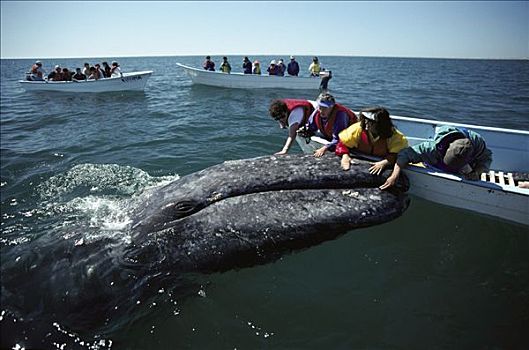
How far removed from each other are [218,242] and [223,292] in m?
0.87

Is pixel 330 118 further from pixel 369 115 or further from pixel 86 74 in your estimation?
pixel 86 74

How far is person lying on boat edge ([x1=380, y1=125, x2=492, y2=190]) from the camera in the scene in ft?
16.2

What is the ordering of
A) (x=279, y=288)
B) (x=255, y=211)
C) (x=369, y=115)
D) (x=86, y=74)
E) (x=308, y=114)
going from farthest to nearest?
1. (x=86, y=74)
2. (x=308, y=114)
3. (x=369, y=115)
4. (x=279, y=288)
5. (x=255, y=211)

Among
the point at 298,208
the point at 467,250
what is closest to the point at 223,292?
the point at 298,208

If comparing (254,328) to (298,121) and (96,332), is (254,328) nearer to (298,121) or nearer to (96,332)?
(96,332)

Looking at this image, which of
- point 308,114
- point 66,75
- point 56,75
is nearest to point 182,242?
point 308,114

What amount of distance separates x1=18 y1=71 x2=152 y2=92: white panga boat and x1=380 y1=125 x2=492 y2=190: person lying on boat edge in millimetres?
22005

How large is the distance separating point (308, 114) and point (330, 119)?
1.93ft

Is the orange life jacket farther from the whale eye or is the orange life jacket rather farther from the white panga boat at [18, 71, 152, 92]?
the white panga boat at [18, 71, 152, 92]

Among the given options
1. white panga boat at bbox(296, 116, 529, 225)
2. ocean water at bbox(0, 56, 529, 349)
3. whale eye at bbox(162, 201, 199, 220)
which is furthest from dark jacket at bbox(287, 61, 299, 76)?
whale eye at bbox(162, 201, 199, 220)

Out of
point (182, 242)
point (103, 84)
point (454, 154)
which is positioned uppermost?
point (103, 84)

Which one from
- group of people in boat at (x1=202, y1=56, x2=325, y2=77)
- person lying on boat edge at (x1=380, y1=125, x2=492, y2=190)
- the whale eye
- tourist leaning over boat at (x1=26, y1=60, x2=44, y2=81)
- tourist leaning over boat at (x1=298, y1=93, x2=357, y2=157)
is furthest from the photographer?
tourist leaning over boat at (x1=26, y1=60, x2=44, y2=81)

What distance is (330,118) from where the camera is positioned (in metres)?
6.12

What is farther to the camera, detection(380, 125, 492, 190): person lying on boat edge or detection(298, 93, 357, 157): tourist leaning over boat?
detection(298, 93, 357, 157): tourist leaning over boat
